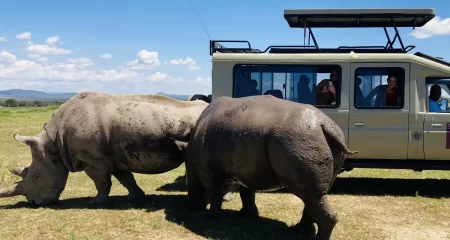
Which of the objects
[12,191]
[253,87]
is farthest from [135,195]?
[253,87]

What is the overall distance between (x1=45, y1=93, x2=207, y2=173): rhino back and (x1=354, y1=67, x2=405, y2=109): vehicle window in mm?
3643

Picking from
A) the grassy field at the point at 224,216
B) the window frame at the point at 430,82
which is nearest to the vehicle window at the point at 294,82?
the window frame at the point at 430,82

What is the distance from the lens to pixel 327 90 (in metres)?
9.62

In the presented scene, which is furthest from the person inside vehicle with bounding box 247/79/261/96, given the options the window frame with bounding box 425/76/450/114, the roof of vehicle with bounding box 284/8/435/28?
the window frame with bounding box 425/76/450/114

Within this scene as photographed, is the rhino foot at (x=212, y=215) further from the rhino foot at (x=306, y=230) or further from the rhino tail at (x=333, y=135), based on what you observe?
the rhino tail at (x=333, y=135)

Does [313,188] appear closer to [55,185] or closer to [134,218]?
[134,218]

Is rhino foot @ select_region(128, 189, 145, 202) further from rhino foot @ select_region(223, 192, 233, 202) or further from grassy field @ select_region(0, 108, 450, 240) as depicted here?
rhino foot @ select_region(223, 192, 233, 202)

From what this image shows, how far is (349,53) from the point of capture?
31.9ft

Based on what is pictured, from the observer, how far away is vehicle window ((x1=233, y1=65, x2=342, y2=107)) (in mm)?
9633

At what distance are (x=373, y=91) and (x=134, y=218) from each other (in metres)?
5.53

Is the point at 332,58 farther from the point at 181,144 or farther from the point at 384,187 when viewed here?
the point at 181,144

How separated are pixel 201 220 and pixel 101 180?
2062 mm

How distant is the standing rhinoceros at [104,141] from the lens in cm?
767

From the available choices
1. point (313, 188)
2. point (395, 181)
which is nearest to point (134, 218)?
point (313, 188)
